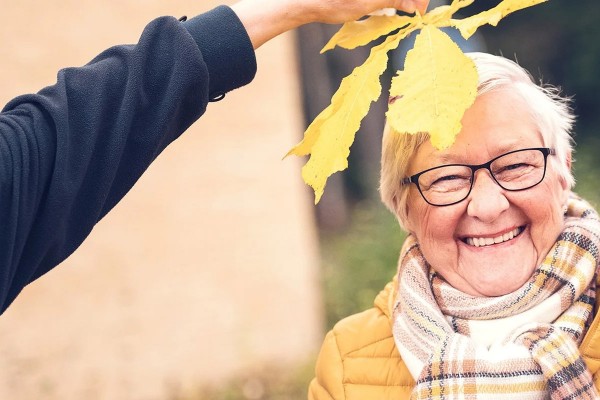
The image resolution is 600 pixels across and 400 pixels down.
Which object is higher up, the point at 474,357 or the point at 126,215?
the point at 474,357

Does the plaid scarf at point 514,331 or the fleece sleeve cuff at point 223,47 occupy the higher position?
the fleece sleeve cuff at point 223,47

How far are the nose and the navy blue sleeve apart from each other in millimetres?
662

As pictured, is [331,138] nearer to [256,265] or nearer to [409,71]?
[409,71]

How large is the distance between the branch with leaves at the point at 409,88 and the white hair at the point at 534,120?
276 mm

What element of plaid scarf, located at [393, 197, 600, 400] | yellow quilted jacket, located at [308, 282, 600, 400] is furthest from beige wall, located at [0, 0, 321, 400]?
plaid scarf, located at [393, 197, 600, 400]

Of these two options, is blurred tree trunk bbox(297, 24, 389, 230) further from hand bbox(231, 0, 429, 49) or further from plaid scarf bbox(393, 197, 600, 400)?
hand bbox(231, 0, 429, 49)

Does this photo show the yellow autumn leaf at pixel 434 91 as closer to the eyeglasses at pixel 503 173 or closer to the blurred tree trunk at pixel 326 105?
the eyeglasses at pixel 503 173

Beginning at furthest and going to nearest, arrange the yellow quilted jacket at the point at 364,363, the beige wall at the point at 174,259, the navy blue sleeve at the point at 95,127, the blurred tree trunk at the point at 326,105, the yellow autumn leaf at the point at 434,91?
1. the blurred tree trunk at the point at 326,105
2. the beige wall at the point at 174,259
3. the yellow quilted jacket at the point at 364,363
4. the yellow autumn leaf at the point at 434,91
5. the navy blue sleeve at the point at 95,127

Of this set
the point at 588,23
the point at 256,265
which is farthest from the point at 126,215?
the point at 588,23

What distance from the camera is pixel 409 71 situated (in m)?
1.93

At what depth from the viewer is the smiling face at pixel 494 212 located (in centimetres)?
232

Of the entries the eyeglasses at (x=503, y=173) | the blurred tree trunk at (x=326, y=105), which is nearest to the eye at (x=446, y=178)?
the eyeglasses at (x=503, y=173)

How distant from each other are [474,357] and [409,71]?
2.38ft

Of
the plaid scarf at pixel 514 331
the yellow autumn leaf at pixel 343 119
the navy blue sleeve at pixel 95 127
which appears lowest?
the plaid scarf at pixel 514 331
